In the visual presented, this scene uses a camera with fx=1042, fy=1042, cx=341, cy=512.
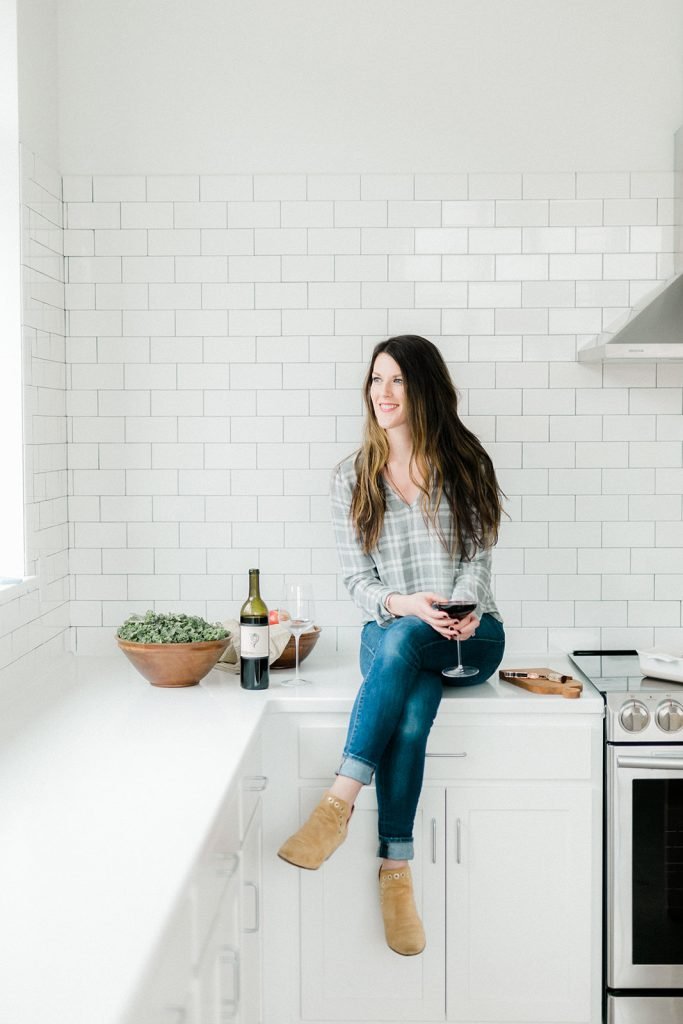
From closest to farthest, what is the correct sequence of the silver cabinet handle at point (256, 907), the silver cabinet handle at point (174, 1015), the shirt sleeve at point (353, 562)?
the silver cabinet handle at point (174, 1015) → the silver cabinet handle at point (256, 907) → the shirt sleeve at point (353, 562)

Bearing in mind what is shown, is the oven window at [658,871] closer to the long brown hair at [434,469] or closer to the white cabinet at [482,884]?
the white cabinet at [482,884]

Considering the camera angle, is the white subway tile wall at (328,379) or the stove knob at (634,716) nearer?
the stove knob at (634,716)

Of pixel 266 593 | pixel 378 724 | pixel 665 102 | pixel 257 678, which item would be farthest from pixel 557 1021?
pixel 665 102

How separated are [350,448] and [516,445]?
546mm

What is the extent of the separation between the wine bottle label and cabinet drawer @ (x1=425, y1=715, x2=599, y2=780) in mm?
536

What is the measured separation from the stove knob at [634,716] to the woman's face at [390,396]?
1029 mm

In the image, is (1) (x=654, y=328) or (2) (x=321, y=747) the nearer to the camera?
(2) (x=321, y=747)

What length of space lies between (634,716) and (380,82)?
2.11 metres

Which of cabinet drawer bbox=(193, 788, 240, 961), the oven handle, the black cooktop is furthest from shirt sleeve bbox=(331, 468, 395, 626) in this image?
cabinet drawer bbox=(193, 788, 240, 961)

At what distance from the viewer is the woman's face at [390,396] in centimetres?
308

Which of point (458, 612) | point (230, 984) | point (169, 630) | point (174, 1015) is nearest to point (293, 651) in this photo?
point (169, 630)

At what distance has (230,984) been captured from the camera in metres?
2.18

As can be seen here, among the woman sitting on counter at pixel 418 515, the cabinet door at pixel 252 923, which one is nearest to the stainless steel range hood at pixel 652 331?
the woman sitting on counter at pixel 418 515

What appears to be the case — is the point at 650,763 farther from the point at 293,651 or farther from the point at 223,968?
the point at 223,968
